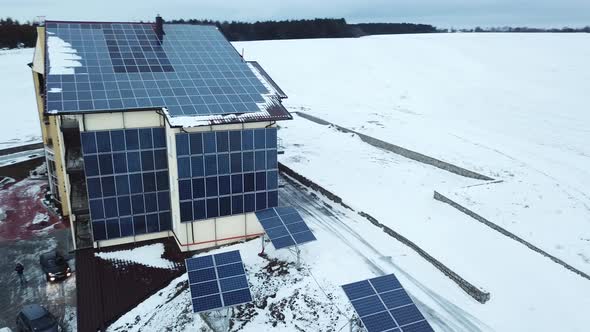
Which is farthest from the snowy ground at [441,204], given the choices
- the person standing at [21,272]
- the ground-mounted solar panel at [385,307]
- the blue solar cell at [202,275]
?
the person standing at [21,272]

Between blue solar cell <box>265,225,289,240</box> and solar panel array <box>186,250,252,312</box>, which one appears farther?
blue solar cell <box>265,225,289,240</box>

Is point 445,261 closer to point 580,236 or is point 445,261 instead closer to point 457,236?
point 457,236

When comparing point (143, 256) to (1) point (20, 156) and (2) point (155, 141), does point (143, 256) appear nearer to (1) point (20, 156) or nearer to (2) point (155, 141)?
(2) point (155, 141)

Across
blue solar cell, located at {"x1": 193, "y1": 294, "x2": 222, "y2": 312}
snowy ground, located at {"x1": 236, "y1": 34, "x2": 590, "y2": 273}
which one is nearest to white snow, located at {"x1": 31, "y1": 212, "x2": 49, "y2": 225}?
blue solar cell, located at {"x1": 193, "y1": 294, "x2": 222, "y2": 312}

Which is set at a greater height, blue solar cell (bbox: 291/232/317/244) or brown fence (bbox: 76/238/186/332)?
blue solar cell (bbox: 291/232/317/244)

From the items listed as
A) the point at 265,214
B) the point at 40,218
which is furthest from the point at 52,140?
the point at 265,214

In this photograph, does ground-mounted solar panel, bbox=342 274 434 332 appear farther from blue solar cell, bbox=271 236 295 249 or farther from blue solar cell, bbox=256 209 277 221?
blue solar cell, bbox=256 209 277 221

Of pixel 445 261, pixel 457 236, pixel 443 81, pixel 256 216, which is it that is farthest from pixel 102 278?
pixel 443 81
